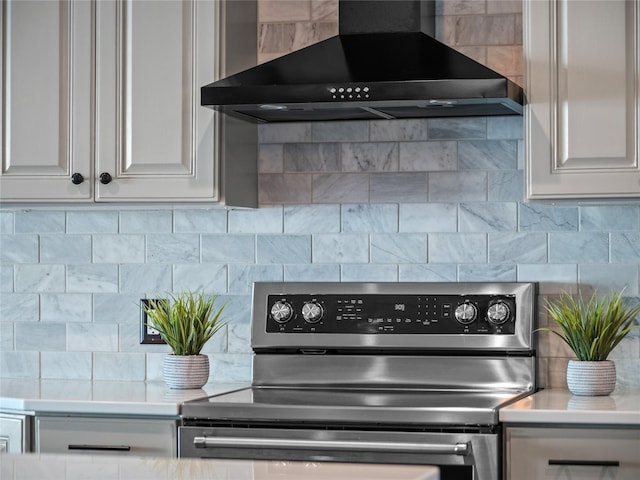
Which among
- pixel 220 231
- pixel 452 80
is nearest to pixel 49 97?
pixel 220 231

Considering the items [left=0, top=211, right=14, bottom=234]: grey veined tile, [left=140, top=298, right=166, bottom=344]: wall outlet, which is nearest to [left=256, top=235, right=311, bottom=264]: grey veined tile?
[left=140, top=298, right=166, bottom=344]: wall outlet

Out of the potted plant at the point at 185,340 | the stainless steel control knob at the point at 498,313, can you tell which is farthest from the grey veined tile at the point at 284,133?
the stainless steel control knob at the point at 498,313

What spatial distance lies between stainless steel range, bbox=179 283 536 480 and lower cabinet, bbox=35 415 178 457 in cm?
6

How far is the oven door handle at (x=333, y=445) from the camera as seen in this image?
276 centimetres

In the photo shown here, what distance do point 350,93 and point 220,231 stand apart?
847 millimetres

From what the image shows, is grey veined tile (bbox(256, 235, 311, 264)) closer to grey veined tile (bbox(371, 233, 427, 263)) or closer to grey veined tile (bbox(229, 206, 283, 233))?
grey veined tile (bbox(229, 206, 283, 233))

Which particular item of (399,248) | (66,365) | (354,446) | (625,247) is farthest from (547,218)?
(66,365)

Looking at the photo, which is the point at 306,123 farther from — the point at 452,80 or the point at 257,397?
the point at 257,397

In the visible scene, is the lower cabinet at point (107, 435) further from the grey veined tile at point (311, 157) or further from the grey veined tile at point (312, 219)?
the grey veined tile at point (311, 157)

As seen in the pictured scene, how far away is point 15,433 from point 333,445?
37.5 inches

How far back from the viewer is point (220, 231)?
3.65m

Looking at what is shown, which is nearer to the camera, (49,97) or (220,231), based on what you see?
(49,97)

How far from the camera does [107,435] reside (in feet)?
9.93

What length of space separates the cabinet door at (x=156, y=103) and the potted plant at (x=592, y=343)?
44.3 inches
